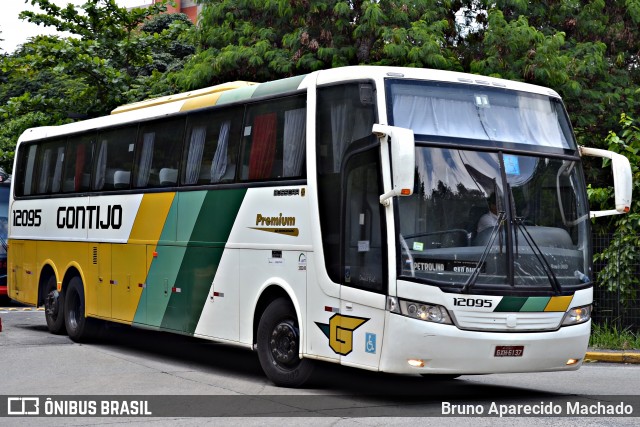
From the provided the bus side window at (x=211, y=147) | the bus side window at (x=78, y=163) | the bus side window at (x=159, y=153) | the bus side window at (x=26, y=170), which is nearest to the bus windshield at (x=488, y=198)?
the bus side window at (x=211, y=147)

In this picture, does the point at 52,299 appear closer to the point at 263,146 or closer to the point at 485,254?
the point at 263,146

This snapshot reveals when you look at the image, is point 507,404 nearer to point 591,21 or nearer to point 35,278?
point 35,278

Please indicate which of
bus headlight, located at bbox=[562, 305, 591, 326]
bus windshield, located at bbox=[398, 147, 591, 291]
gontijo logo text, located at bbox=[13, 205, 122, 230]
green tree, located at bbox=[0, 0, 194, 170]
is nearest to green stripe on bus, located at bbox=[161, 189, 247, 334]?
gontijo logo text, located at bbox=[13, 205, 122, 230]

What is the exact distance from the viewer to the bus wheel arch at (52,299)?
59.0ft

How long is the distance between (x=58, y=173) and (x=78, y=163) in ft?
2.98

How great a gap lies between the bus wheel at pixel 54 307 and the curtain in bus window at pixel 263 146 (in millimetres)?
6644

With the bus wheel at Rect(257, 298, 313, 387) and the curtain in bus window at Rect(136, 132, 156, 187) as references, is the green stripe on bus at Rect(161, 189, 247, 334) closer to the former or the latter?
the bus wheel at Rect(257, 298, 313, 387)

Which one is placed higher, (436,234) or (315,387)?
(436,234)

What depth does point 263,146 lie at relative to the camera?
12641 millimetres

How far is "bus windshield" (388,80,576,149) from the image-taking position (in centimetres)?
1074

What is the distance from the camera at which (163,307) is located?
1464 centimetres

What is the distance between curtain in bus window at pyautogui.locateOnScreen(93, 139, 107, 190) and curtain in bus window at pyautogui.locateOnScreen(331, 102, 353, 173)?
640 cm

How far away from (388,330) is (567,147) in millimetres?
2974

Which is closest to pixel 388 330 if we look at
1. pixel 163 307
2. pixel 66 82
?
pixel 163 307
